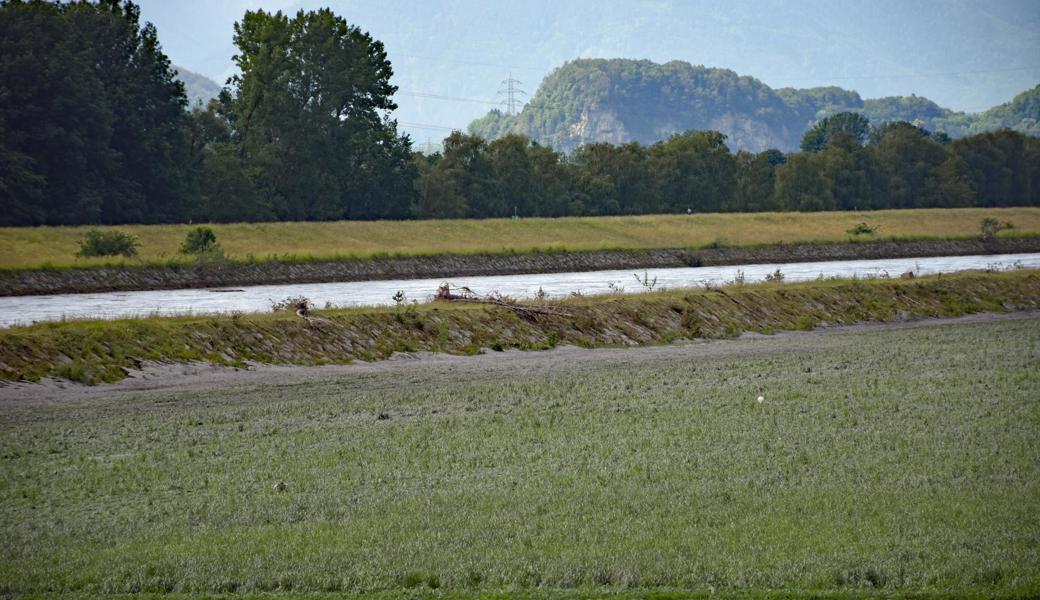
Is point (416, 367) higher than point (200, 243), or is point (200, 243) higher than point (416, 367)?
point (200, 243)

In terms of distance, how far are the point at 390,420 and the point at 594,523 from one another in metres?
8.28

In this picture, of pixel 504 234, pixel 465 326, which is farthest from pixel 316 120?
pixel 465 326

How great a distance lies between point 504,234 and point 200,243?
93.9 feet

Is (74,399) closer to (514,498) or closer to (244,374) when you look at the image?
(244,374)

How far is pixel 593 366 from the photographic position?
31.5 m

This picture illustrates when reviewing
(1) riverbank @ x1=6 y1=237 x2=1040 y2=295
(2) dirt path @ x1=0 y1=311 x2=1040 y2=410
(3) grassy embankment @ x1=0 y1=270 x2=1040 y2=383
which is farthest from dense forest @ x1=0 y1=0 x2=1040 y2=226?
(2) dirt path @ x1=0 y1=311 x2=1040 y2=410

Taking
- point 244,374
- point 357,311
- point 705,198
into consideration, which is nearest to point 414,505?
point 244,374

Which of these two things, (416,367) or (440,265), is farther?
(440,265)

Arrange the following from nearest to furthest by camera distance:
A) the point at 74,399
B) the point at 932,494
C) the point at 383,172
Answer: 1. the point at 932,494
2. the point at 74,399
3. the point at 383,172

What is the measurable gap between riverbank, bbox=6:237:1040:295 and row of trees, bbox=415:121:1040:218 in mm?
26989

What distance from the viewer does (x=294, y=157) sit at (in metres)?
103

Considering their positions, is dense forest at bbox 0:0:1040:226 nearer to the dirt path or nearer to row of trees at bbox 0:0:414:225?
row of trees at bbox 0:0:414:225

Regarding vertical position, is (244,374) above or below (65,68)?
below

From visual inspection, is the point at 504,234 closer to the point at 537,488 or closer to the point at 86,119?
the point at 86,119
